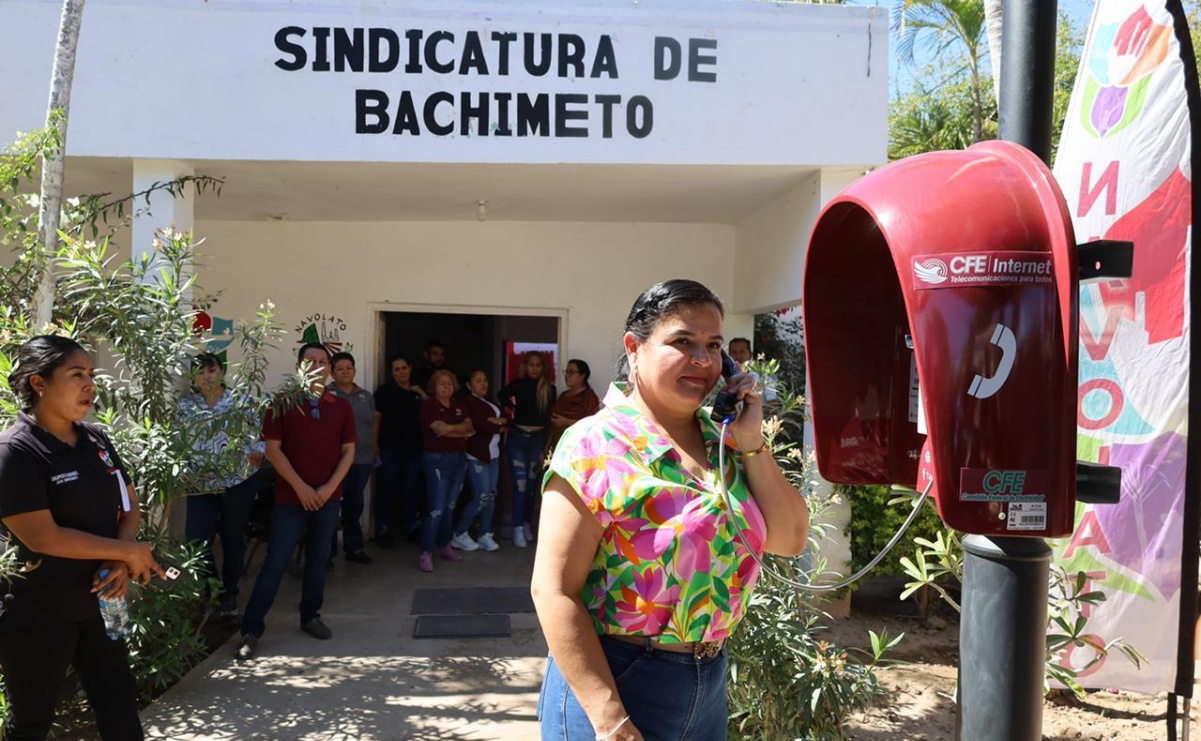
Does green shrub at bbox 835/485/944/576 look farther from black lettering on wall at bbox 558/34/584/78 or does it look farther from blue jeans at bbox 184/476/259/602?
blue jeans at bbox 184/476/259/602

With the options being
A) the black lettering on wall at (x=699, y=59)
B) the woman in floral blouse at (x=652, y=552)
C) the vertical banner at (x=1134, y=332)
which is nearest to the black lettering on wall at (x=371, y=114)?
the black lettering on wall at (x=699, y=59)

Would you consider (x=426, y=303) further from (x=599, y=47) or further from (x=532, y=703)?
(x=532, y=703)

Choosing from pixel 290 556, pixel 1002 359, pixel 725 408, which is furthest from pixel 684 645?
pixel 290 556

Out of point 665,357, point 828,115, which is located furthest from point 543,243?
point 665,357

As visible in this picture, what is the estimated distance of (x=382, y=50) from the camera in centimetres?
532

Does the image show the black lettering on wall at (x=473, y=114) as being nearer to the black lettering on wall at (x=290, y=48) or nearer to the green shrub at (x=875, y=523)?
the black lettering on wall at (x=290, y=48)

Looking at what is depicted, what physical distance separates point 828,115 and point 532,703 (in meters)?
3.95

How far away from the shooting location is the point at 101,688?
2930mm

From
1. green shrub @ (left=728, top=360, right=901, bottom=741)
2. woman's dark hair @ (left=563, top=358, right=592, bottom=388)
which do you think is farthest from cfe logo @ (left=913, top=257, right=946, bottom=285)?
woman's dark hair @ (left=563, top=358, right=592, bottom=388)

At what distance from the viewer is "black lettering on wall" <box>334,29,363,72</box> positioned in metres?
5.31

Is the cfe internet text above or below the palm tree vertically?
below

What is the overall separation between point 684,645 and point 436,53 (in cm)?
454

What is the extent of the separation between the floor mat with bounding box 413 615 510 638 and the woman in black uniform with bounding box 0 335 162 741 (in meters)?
2.39

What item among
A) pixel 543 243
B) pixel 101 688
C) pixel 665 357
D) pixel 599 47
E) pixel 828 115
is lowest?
pixel 101 688
